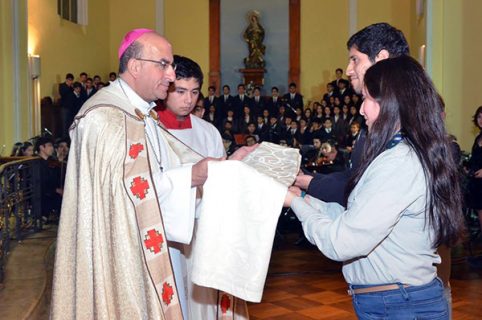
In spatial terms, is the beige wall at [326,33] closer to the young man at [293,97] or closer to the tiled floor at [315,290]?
the young man at [293,97]

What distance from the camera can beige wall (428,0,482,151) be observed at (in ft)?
33.6

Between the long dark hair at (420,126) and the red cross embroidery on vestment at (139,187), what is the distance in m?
1.00

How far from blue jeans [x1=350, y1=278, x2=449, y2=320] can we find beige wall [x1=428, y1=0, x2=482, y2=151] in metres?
8.47

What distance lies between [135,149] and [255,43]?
1805 cm

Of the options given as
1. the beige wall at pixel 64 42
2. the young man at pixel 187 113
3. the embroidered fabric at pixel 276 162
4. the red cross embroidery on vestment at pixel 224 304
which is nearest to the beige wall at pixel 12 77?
the beige wall at pixel 64 42

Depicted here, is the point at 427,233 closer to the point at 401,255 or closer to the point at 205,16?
the point at 401,255

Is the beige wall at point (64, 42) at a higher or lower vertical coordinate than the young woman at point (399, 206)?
higher

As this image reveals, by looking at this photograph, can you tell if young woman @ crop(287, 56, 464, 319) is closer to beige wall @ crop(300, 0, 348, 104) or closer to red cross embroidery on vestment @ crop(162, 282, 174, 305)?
red cross embroidery on vestment @ crop(162, 282, 174, 305)

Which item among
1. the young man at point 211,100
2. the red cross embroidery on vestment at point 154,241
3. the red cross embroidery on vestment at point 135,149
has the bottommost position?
the red cross embroidery on vestment at point 154,241

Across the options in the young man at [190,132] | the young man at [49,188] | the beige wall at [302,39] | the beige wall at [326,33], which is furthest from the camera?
the beige wall at [326,33]

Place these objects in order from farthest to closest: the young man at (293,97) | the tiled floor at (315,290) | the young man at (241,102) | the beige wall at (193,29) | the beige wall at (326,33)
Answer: the beige wall at (193,29), the beige wall at (326,33), the young man at (293,97), the young man at (241,102), the tiled floor at (315,290)

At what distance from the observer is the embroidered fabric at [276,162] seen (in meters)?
2.53

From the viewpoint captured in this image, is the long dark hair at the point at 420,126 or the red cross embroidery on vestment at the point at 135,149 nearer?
the long dark hair at the point at 420,126

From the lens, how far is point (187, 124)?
3.72 meters
